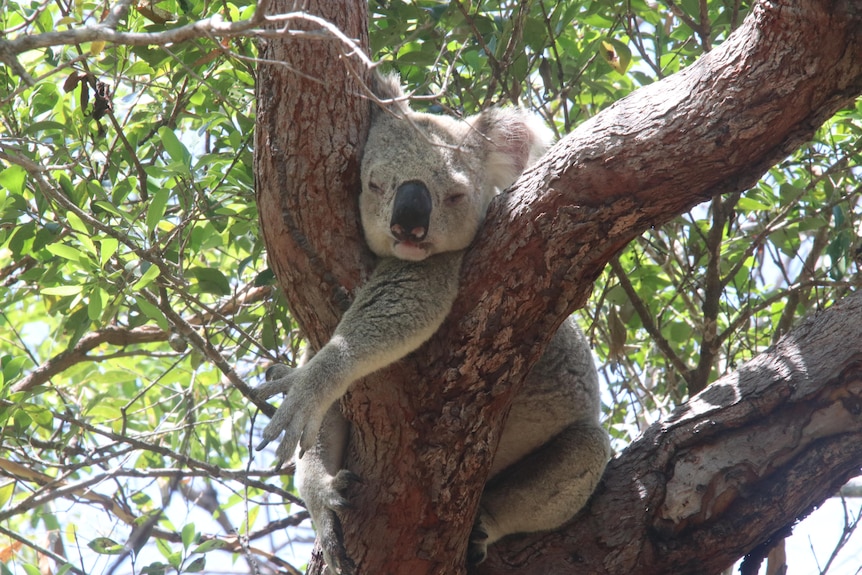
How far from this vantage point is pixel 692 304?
4758 millimetres

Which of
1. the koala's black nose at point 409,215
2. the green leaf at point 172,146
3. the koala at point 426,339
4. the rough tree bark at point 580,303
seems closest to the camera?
the rough tree bark at point 580,303

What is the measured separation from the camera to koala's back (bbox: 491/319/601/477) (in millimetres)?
3412

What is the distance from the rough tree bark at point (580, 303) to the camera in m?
2.32

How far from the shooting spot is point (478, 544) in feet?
10.4

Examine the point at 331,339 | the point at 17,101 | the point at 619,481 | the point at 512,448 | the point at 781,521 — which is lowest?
the point at 781,521

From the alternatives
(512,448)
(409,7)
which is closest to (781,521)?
(512,448)

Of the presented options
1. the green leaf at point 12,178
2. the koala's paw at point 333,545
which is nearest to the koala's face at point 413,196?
the koala's paw at point 333,545

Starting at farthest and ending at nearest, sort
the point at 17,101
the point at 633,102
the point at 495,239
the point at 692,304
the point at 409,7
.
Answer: the point at 692,304 → the point at 17,101 → the point at 409,7 → the point at 495,239 → the point at 633,102

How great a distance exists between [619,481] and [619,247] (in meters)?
1.17

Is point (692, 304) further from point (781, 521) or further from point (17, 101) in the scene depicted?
point (17, 101)

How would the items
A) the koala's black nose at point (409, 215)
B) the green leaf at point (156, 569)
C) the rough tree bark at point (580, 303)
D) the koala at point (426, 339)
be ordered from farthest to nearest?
the green leaf at point (156, 569)
the koala's black nose at point (409, 215)
the koala at point (426, 339)
the rough tree bark at point (580, 303)

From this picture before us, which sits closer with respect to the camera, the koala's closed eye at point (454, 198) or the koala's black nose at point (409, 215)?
the koala's black nose at point (409, 215)

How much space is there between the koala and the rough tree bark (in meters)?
0.10

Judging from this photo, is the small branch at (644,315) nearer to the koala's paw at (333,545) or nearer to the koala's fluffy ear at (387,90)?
the koala's fluffy ear at (387,90)
